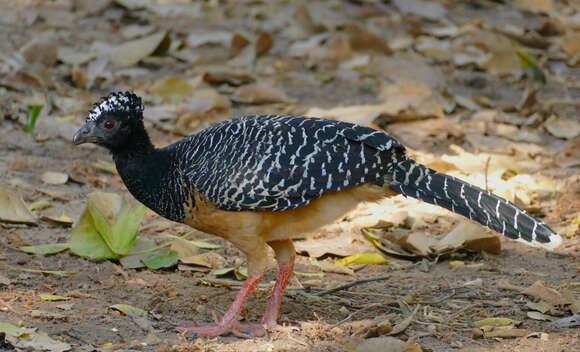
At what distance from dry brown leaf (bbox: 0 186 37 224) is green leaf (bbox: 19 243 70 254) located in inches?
16.6

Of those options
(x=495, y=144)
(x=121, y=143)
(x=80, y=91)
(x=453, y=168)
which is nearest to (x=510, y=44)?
(x=495, y=144)

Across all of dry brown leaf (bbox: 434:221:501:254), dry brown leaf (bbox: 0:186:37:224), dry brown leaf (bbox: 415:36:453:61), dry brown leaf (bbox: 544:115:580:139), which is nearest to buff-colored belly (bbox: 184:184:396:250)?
dry brown leaf (bbox: 434:221:501:254)

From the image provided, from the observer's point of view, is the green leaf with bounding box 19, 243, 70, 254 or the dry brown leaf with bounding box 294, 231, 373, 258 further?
the dry brown leaf with bounding box 294, 231, 373, 258

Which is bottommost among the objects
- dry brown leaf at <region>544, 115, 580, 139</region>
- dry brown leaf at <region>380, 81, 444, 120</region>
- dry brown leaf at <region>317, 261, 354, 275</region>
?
dry brown leaf at <region>317, 261, 354, 275</region>

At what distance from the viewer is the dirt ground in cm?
455

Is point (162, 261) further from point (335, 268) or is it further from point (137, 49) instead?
point (137, 49)

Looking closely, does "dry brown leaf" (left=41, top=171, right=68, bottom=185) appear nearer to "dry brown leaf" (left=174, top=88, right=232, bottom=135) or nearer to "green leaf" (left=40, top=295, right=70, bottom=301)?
"dry brown leaf" (left=174, top=88, right=232, bottom=135)

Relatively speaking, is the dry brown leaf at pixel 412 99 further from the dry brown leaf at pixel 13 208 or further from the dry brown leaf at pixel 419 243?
the dry brown leaf at pixel 13 208

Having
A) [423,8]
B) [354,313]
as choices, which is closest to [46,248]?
[354,313]

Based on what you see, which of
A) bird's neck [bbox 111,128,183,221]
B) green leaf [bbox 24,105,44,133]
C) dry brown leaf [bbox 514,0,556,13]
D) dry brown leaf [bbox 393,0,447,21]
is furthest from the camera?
dry brown leaf [bbox 514,0,556,13]

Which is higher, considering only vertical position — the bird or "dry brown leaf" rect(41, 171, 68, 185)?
the bird

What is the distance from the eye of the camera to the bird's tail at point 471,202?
4.58m

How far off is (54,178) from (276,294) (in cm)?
263

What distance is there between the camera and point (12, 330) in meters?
3.95
